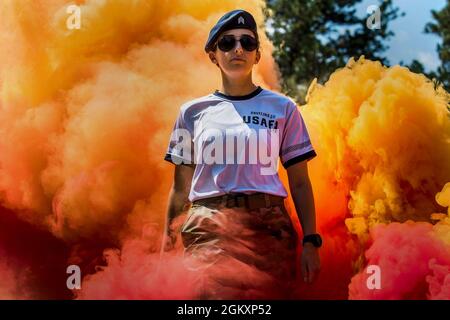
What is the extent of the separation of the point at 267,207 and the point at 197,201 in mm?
466

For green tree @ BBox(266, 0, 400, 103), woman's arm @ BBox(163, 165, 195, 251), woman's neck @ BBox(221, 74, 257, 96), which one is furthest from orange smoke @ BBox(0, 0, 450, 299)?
green tree @ BBox(266, 0, 400, 103)

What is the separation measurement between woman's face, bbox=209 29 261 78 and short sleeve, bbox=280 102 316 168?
39 cm

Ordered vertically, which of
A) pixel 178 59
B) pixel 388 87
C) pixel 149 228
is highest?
pixel 178 59

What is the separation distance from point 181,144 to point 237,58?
0.69 meters

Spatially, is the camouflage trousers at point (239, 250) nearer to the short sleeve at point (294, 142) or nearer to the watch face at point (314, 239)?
the watch face at point (314, 239)

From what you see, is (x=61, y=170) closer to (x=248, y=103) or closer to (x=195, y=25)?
(x=195, y=25)

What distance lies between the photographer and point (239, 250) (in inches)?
193

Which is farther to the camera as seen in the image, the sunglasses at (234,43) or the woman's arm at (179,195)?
the woman's arm at (179,195)

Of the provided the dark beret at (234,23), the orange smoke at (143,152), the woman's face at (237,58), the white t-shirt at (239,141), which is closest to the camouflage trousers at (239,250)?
the white t-shirt at (239,141)

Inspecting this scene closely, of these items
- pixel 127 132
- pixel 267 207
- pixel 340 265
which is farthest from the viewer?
pixel 127 132

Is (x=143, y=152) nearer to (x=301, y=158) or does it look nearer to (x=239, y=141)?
(x=239, y=141)

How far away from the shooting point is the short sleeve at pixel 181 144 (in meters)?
4.95
